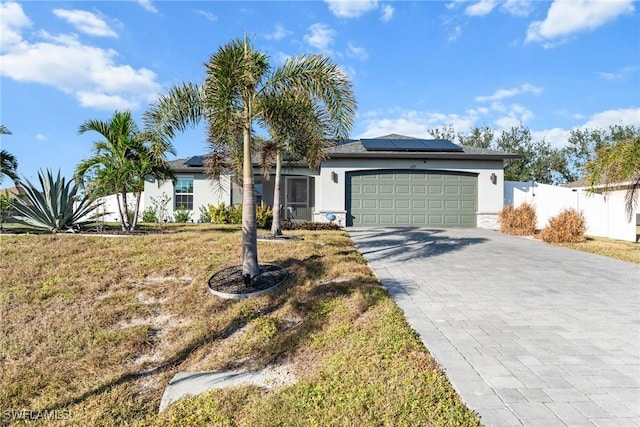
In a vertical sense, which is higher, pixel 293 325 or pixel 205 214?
pixel 205 214

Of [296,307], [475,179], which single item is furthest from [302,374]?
[475,179]

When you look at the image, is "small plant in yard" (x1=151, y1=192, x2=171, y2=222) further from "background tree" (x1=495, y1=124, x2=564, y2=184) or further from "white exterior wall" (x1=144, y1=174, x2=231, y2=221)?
"background tree" (x1=495, y1=124, x2=564, y2=184)

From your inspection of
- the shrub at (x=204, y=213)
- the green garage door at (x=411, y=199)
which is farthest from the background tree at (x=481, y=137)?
the shrub at (x=204, y=213)

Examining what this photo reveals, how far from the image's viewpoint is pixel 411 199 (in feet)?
54.3

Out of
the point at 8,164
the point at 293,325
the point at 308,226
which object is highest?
the point at 8,164

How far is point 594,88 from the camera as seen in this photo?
19.3 meters

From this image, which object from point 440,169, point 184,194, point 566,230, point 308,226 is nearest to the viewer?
point 566,230

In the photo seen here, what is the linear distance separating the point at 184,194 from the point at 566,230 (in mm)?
16531

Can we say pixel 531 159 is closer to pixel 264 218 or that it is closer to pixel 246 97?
pixel 264 218

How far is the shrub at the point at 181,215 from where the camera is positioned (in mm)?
16859

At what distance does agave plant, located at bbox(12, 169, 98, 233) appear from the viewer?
949 cm

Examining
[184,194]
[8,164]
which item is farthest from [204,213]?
[8,164]

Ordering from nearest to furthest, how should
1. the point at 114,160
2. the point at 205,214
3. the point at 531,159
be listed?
1. the point at 114,160
2. the point at 205,214
3. the point at 531,159

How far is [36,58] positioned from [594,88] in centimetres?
2518
